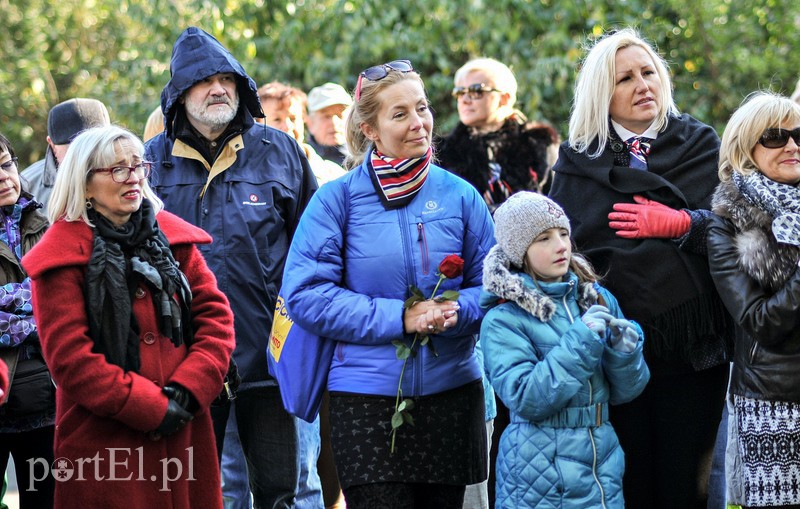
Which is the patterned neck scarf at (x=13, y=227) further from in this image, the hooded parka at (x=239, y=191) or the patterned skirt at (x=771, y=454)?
the patterned skirt at (x=771, y=454)

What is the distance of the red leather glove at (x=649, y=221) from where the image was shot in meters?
4.48

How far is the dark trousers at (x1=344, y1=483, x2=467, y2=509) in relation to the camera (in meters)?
4.11

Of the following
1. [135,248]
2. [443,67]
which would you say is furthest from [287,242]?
[443,67]

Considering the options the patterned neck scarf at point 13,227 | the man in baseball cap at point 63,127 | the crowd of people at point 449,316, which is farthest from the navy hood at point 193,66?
the patterned neck scarf at point 13,227

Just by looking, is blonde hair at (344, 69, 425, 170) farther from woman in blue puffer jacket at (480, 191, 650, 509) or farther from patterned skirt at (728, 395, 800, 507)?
patterned skirt at (728, 395, 800, 507)

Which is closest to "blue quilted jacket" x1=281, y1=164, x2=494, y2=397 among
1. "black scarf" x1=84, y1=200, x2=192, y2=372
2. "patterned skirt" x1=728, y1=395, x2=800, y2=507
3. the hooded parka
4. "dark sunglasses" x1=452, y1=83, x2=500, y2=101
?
"black scarf" x1=84, y1=200, x2=192, y2=372

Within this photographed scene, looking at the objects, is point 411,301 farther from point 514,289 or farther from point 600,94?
point 600,94

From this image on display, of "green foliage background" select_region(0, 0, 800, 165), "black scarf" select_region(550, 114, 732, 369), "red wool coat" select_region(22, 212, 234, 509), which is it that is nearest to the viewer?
"red wool coat" select_region(22, 212, 234, 509)

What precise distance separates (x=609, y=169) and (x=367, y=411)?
4.83ft

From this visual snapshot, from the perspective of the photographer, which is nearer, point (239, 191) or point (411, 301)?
point (411, 301)

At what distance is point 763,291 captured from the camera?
4.23m

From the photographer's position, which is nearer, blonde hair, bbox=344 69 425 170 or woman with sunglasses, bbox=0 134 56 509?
blonde hair, bbox=344 69 425 170

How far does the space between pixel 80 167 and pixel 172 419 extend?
99 cm

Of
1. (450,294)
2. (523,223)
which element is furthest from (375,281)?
(523,223)
